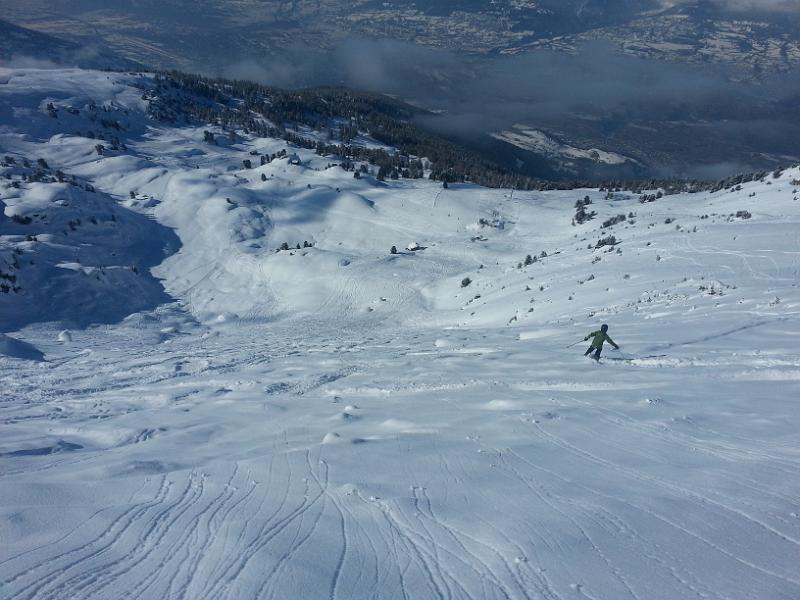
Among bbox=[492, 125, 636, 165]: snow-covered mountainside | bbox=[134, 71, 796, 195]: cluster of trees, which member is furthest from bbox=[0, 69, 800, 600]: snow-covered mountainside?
bbox=[492, 125, 636, 165]: snow-covered mountainside

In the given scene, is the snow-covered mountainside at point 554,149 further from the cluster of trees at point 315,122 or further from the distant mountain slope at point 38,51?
the distant mountain slope at point 38,51

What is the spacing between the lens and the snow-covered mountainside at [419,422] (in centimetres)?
410

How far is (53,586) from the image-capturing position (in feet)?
12.2

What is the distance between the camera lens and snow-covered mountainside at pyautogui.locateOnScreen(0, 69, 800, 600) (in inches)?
161

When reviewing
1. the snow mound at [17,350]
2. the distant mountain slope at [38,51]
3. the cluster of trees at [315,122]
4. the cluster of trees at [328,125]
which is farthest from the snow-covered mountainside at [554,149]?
the snow mound at [17,350]

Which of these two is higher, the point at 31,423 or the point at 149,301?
the point at 31,423

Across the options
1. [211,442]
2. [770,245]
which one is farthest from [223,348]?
[770,245]

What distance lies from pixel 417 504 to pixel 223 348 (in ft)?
47.6

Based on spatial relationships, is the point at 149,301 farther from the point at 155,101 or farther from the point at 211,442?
the point at 155,101

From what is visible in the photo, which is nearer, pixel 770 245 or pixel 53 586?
pixel 53 586

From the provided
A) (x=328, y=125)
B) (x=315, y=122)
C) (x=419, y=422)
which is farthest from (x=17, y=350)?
(x=328, y=125)

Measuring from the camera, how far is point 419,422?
7.85m

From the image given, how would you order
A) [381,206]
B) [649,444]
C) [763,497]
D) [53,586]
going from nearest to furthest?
[53,586] < [763,497] < [649,444] < [381,206]

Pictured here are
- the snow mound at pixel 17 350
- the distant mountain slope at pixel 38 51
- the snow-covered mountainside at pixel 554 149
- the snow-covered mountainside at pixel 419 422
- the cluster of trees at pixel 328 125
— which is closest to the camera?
the snow-covered mountainside at pixel 419 422
